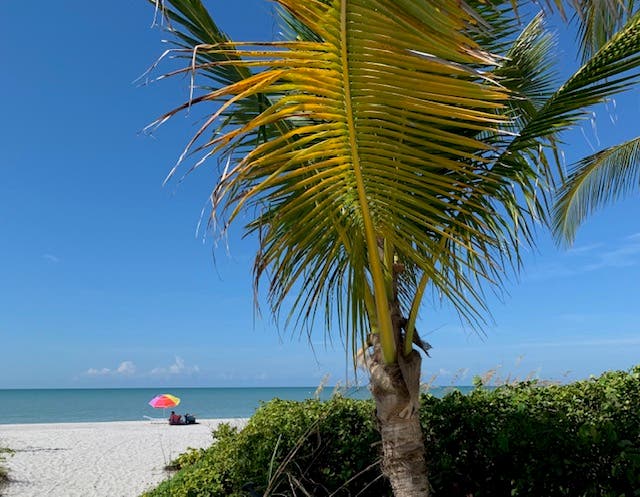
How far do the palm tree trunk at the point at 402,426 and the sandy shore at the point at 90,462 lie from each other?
5.01m

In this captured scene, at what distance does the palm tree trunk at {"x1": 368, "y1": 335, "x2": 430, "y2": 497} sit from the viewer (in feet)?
10.2

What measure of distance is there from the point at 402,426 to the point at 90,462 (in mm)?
10083

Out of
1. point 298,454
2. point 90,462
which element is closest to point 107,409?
point 90,462

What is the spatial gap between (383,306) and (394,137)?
98 centimetres

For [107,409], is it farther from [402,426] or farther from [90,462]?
[402,426]

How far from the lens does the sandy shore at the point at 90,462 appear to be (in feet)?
28.0

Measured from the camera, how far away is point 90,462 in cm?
1107

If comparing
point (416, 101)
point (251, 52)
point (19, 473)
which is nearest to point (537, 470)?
point (416, 101)

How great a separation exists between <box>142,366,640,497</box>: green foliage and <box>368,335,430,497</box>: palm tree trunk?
386 mm

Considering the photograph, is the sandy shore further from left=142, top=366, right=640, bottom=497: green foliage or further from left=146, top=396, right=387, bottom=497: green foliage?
left=142, top=366, right=640, bottom=497: green foliage

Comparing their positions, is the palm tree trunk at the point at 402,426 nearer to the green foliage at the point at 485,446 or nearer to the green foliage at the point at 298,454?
the green foliage at the point at 485,446

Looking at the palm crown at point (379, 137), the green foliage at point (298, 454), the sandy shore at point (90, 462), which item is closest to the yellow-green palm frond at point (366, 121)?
the palm crown at point (379, 137)

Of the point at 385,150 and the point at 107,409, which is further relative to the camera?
the point at 107,409

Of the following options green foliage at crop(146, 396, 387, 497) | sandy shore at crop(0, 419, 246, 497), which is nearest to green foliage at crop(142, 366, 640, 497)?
green foliage at crop(146, 396, 387, 497)
